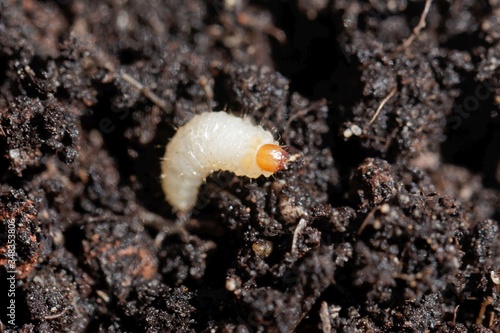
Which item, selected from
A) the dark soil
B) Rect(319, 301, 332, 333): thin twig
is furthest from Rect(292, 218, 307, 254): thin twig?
Rect(319, 301, 332, 333): thin twig

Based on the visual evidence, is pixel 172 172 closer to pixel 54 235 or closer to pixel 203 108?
pixel 203 108

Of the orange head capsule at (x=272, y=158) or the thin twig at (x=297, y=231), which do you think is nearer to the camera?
the thin twig at (x=297, y=231)

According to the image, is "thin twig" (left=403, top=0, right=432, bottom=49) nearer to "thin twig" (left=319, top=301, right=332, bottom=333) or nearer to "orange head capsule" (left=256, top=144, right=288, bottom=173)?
"orange head capsule" (left=256, top=144, right=288, bottom=173)

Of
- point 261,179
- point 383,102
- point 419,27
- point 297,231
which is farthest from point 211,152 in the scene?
point 419,27

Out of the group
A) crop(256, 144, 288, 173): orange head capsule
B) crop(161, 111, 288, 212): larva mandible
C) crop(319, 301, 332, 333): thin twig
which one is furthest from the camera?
crop(161, 111, 288, 212): larva mandible

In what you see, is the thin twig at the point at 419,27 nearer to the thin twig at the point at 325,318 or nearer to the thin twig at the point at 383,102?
the thin twig at the point at 383,102

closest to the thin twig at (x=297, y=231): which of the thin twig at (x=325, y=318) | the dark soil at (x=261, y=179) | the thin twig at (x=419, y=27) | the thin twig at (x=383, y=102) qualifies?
the dark soil at (x=261, y=179)
